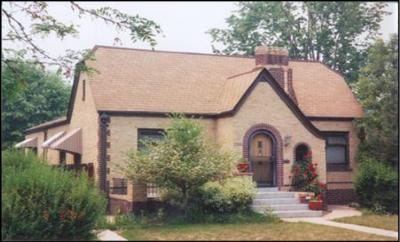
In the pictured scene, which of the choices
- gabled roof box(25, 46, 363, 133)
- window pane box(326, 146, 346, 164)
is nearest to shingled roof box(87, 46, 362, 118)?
gabled roof box(25, 46, 363, 133)

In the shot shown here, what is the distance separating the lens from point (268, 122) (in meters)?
20.8

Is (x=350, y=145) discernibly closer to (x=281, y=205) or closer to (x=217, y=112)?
(x=217, y=112)

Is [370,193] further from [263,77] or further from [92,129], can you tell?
[92,129]

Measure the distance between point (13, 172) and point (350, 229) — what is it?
881cm

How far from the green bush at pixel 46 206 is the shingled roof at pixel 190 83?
8.45m

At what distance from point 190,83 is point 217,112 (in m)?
2.22

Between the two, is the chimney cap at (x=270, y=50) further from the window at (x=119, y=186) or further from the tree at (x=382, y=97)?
the window at (x=119, y=186)

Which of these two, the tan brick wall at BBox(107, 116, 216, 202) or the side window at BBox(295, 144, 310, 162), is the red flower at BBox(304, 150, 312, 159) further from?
the tan brick wall at BBox(107, 116, 216, 202)

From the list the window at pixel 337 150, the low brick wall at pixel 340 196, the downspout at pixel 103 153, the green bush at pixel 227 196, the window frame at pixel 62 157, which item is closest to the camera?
the green bush at pixel 227 196

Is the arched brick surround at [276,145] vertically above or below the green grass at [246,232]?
above

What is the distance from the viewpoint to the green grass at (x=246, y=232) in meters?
12.6

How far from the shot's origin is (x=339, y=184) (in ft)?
76.3

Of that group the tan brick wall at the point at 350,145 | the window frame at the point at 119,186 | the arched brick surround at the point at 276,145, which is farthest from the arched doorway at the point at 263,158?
the window frame at the point at 119,186

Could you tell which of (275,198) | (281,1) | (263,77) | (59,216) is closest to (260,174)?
(275,198)
